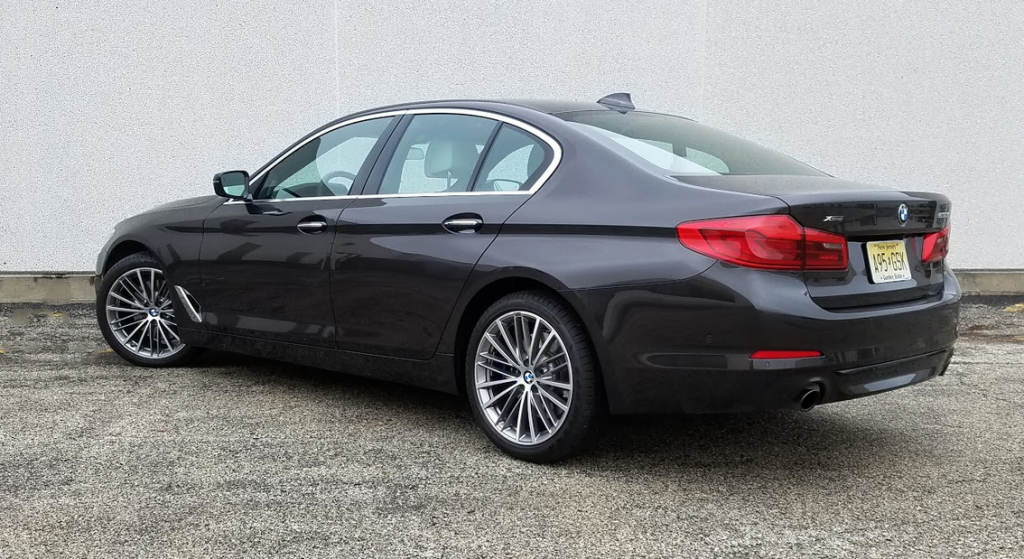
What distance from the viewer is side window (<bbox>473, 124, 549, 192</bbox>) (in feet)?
13.1

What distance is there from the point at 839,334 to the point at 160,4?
275 inches

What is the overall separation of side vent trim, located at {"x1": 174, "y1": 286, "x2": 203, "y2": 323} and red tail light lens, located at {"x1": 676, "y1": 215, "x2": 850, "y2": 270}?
3118 millimetres

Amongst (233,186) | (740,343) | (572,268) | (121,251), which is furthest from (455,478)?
(121,251)

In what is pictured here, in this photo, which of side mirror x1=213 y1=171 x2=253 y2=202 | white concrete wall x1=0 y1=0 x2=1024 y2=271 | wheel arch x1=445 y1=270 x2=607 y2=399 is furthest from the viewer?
white concrete wall x1=0 y1=0 x2=1024 y2=271

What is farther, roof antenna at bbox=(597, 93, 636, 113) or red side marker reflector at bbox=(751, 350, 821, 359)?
roof antenna at bbox=(597, 93, 636, 113)

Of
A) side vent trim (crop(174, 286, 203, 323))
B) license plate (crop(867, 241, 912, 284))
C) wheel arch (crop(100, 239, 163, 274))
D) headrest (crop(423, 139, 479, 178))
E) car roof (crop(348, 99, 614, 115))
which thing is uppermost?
car roof (crop(348, 99, 614, 115))

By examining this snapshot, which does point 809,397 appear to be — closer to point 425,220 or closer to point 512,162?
point 512,162

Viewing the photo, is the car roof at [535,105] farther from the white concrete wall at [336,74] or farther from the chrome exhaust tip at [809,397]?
the white concrete wall at [336,74]

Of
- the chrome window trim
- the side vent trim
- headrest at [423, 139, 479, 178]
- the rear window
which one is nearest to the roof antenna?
the rear window

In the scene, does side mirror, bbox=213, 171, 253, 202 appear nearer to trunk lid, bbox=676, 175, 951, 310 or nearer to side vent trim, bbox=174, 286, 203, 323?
side vent trim, bbox=174, 286, 203, 323

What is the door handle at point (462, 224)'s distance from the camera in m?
4.02

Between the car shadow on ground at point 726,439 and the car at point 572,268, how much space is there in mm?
282

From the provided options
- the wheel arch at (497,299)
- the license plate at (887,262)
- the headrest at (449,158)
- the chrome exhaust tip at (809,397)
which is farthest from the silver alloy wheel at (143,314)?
the license plate at (887,262)

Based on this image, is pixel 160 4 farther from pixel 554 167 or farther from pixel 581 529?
pixel 581 529
